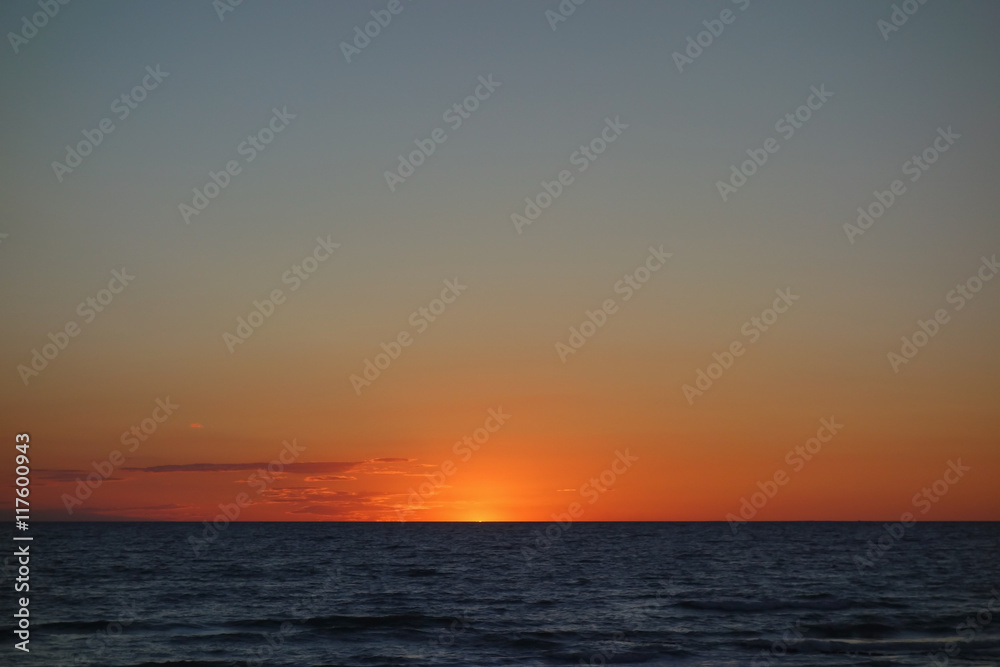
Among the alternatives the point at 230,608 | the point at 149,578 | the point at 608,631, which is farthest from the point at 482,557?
the point at 608,631

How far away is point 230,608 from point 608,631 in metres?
20.0

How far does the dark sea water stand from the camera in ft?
102

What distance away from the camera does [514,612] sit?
4153cm

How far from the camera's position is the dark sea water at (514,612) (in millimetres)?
31094

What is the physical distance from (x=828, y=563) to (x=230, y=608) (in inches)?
1961

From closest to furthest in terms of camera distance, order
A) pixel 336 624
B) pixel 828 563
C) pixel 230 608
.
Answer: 1. pixel 336 624
2. pixel 230 608
3. pixel 828 563

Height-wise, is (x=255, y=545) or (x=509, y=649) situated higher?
(x=255, y=545)

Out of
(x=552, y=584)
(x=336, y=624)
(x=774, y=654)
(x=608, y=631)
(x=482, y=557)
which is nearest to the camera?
(x=774, y=654)

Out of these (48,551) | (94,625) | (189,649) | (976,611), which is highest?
(48,551)

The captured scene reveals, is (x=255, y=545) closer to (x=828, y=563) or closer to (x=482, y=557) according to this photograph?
(x=482, y=557)

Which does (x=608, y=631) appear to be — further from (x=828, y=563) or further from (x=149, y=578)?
(x=828, y=563)

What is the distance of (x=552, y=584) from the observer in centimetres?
5412

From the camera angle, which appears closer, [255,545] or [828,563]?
[828,563]

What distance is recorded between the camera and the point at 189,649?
32281mm
